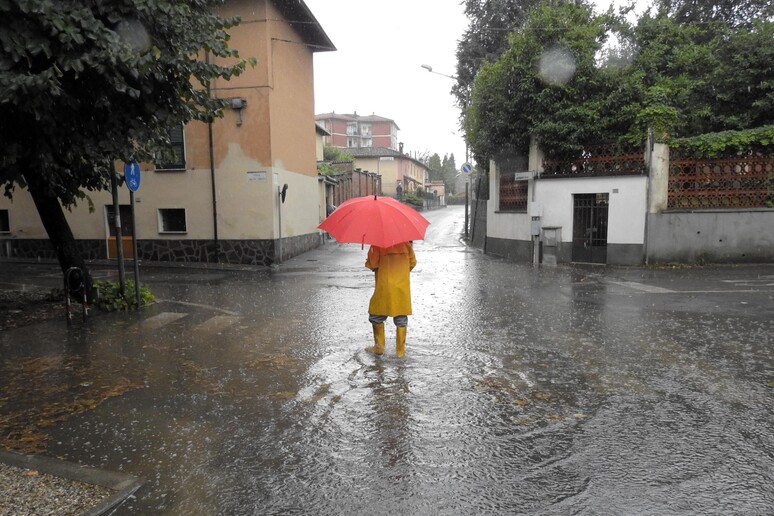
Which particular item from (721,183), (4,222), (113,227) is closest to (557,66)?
(721,183)

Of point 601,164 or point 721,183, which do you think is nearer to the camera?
point 721,183

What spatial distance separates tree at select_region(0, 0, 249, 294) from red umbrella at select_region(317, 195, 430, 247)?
2.84 meters

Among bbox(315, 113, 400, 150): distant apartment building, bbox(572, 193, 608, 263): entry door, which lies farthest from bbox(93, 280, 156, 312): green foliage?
bbox(315, 113, 400, 150): distant apartment building

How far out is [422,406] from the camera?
4.49 metres

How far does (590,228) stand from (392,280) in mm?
10659

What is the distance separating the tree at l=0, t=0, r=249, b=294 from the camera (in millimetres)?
5156

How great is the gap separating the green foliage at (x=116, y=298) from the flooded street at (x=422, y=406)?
0.31 m

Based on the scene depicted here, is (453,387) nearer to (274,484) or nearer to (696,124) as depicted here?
(274,484)

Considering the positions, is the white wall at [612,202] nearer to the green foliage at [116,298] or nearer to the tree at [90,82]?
the tree at [90,82]

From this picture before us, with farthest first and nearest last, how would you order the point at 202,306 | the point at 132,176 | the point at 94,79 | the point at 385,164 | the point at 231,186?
1. the point at 385,164
2. the point at 231,186
3. the point at 202,306
4. the point at 132,176
5. the point at 94,79

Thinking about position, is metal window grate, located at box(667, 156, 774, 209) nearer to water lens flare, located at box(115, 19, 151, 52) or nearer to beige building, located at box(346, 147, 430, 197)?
water lens flare, located at box(115, 19, 151, 52)

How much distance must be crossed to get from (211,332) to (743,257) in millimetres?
13473

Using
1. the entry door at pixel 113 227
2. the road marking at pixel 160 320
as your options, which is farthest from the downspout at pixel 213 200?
the road marking at pixel 160 320

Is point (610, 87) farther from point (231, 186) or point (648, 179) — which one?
point (231, 186)
